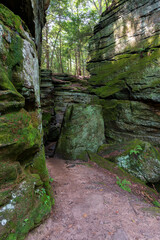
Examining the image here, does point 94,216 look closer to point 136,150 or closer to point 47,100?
point 136,150

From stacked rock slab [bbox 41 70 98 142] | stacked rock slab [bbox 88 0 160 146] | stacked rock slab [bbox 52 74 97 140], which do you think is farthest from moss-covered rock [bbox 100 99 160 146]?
stacked rock slab [bbox 52 74 97 140]

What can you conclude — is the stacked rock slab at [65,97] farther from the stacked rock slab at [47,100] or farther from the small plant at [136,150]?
the small plant at [136,150]

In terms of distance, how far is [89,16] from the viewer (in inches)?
611

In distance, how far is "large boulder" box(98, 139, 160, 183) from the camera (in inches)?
247

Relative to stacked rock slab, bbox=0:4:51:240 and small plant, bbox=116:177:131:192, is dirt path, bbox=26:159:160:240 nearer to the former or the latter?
small plant, bbox=116:177:131:192

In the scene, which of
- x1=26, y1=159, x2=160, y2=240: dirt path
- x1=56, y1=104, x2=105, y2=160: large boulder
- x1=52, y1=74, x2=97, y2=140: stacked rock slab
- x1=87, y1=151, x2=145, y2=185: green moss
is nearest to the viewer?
x1=26, y1=159, x2=160, y2=240: dirt path

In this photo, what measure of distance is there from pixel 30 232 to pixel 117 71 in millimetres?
11260

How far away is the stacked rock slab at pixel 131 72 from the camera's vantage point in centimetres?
844

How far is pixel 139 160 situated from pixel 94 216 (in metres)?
4.44

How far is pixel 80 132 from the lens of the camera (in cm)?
816

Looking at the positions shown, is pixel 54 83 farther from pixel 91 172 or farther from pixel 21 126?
pixel 21 126

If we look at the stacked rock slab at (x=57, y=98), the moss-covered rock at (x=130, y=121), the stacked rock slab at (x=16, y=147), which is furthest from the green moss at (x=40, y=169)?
the moss-covered rock at (x=130, y=121)

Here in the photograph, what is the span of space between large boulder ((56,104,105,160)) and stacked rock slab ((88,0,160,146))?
54.4 inches

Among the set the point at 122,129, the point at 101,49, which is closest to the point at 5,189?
the point at 122,129
